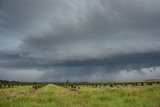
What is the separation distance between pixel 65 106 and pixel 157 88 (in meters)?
25.9

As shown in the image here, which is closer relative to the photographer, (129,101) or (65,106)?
(65,106)

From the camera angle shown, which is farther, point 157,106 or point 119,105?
point 119,105

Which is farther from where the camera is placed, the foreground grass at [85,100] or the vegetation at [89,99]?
the vegetation at [89,99]

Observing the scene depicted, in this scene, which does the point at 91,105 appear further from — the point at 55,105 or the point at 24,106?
the point at 24,106

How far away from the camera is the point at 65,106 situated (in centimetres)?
2391

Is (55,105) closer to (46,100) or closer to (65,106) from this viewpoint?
(65,106)

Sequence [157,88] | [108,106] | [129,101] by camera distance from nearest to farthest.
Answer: [108,106] → [129,101] → [157,88]

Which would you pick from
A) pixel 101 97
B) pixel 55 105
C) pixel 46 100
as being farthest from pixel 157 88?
pixel 55 105

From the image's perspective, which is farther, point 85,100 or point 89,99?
point 89,99

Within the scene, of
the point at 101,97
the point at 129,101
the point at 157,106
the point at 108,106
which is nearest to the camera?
the point at 157,106

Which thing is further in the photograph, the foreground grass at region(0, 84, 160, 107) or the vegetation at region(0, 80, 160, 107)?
the vegetation at region(0, 80, 160, 107)

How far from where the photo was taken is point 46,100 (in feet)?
96.4

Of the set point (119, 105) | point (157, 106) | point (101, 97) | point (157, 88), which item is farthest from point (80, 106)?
point (157, 88)

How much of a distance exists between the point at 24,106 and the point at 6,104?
2301 mm
